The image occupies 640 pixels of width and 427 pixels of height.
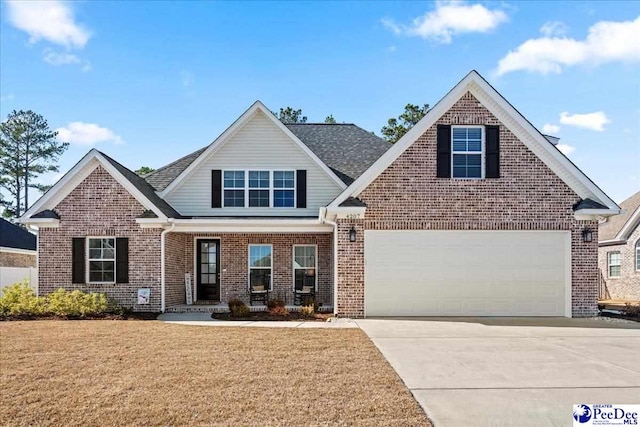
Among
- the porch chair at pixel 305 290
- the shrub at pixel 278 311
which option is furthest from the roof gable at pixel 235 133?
the shrub at pixel 278 311

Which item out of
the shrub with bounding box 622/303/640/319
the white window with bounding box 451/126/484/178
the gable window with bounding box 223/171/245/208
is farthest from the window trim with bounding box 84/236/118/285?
the shrub with bounding box 622/303/640/319

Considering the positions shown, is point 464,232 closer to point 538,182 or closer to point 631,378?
point 538,182

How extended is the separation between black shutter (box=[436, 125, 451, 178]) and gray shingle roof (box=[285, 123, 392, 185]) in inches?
154

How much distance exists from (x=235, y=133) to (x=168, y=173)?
10.8 ft

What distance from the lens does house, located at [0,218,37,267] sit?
22.0 metres

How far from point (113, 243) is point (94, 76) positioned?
21.1 feet

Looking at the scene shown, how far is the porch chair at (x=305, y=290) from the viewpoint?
1541cm

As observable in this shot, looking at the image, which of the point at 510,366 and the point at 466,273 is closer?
the point at 510,366

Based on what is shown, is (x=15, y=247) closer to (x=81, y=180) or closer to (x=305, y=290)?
(x=81, y=180)

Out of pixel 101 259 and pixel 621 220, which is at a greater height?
pixel 621 220

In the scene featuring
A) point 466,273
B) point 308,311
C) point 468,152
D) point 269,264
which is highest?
point 468,152

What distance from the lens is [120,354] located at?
8.22 metres

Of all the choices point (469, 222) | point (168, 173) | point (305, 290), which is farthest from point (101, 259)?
point (469, 222)

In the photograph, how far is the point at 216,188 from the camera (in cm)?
1608
